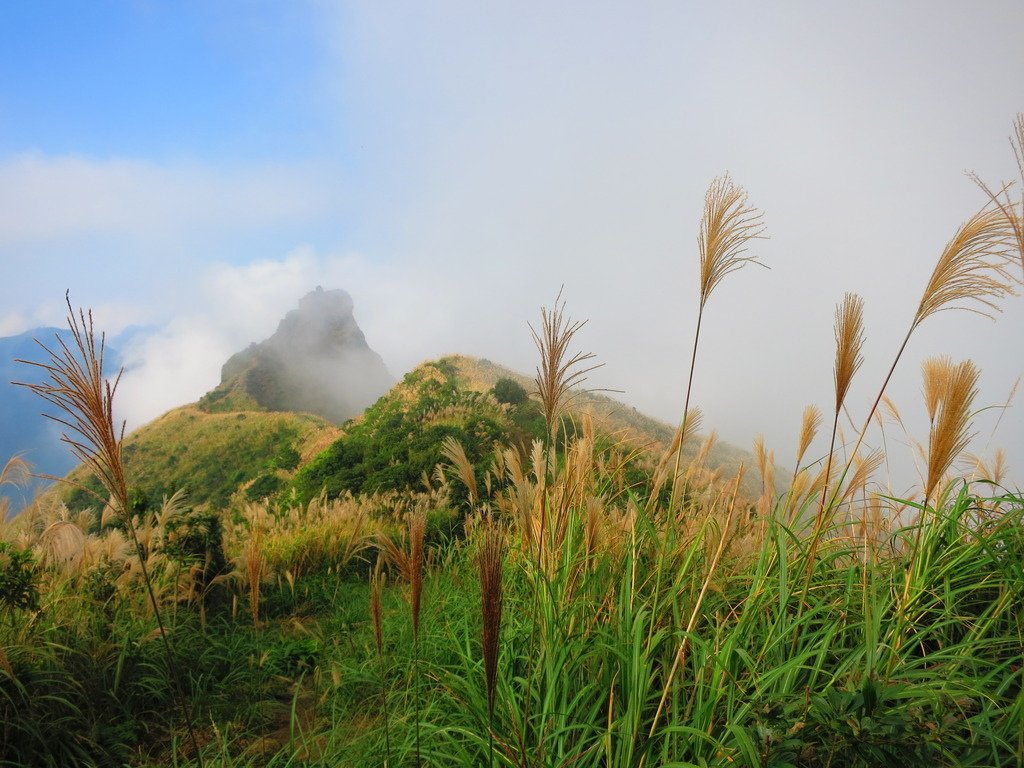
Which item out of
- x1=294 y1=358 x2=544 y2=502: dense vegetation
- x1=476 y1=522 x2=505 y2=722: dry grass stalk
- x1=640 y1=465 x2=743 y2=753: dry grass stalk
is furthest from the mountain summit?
x1=476 y1=522 x2=505 y2=722: dry grass stalk

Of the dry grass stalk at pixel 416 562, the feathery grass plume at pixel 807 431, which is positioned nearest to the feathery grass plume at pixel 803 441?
the feathery grass plume at pixel 807 431

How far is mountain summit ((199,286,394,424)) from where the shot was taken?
61500 millimetres

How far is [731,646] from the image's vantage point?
2.24 m

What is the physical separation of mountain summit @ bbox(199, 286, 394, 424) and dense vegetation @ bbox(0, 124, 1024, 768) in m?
50.0

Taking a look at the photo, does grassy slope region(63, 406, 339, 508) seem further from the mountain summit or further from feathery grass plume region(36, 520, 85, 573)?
feathery grass plume region(36, 520, 85, 573)

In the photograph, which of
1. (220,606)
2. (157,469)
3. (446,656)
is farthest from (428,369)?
(157,469)

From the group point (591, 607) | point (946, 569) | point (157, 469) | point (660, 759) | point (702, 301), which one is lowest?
point (157, 469)

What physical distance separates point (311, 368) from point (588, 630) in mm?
77654

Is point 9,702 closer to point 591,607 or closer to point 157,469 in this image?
point 591,607

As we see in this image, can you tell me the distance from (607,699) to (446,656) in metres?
1.47

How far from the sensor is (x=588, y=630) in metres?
2.83

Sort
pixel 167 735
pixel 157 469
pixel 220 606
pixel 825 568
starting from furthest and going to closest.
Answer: pixel 157 469
pixel 220 606
pixel 167 735
pixel 825 568

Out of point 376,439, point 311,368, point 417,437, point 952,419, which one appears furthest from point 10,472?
point 311,368

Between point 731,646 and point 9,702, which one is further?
point 9,702
